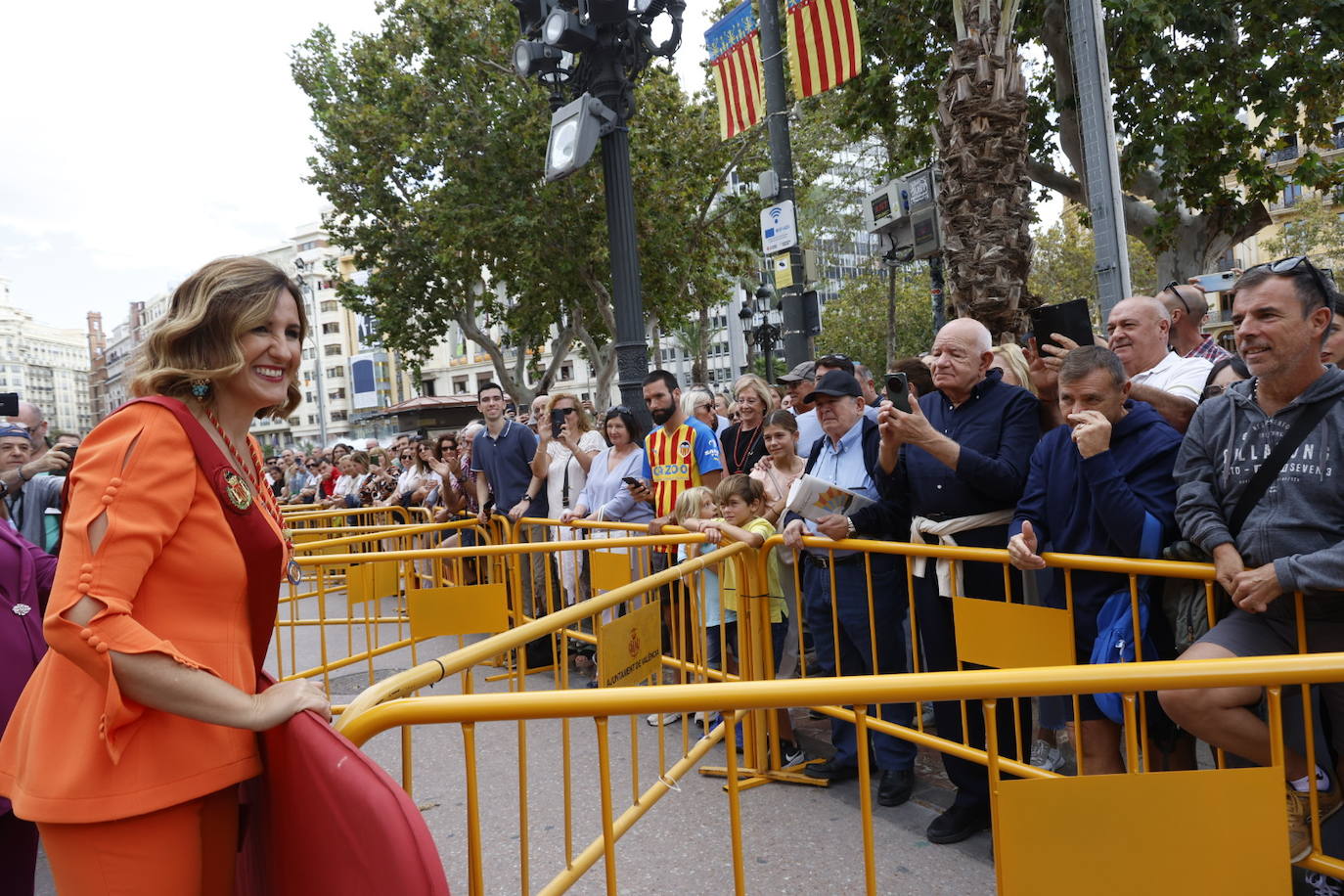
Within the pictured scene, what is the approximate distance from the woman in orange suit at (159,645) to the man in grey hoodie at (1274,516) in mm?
2505

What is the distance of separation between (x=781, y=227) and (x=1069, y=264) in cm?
3034

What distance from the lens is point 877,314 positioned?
4103cm

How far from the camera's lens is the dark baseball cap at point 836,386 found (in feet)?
14.7

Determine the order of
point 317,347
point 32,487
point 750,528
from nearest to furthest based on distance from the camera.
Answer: point 750,528 < point 32,487 < point 317,347

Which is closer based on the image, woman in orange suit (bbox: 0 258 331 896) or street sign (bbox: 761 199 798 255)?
woman in orange suit (bbox: 0 258 331 896)

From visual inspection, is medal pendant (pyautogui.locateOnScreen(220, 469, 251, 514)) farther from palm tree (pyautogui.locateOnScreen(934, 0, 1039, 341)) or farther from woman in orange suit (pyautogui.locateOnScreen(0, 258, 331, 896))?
palm tree (pyautogui.locateOnScreen(934, 0, 1039, 341))

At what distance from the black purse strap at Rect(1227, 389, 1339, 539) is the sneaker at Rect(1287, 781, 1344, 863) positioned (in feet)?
2.53

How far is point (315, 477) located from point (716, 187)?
1123cm

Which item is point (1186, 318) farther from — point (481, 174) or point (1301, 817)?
point (481, 174)

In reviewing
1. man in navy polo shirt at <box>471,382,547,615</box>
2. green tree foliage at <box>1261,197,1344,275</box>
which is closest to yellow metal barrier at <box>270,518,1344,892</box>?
man in navy polo shirt at <box>471,382,547,615</box>

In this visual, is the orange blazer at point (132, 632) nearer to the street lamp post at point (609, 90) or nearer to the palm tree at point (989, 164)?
the street lamp post at point (609, 90)

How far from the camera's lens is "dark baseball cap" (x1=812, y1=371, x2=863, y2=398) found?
4.49 metres

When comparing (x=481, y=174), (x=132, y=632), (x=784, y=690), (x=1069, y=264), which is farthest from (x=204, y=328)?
(x=1069, y=264)

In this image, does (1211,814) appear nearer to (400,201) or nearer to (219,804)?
(219,804)
